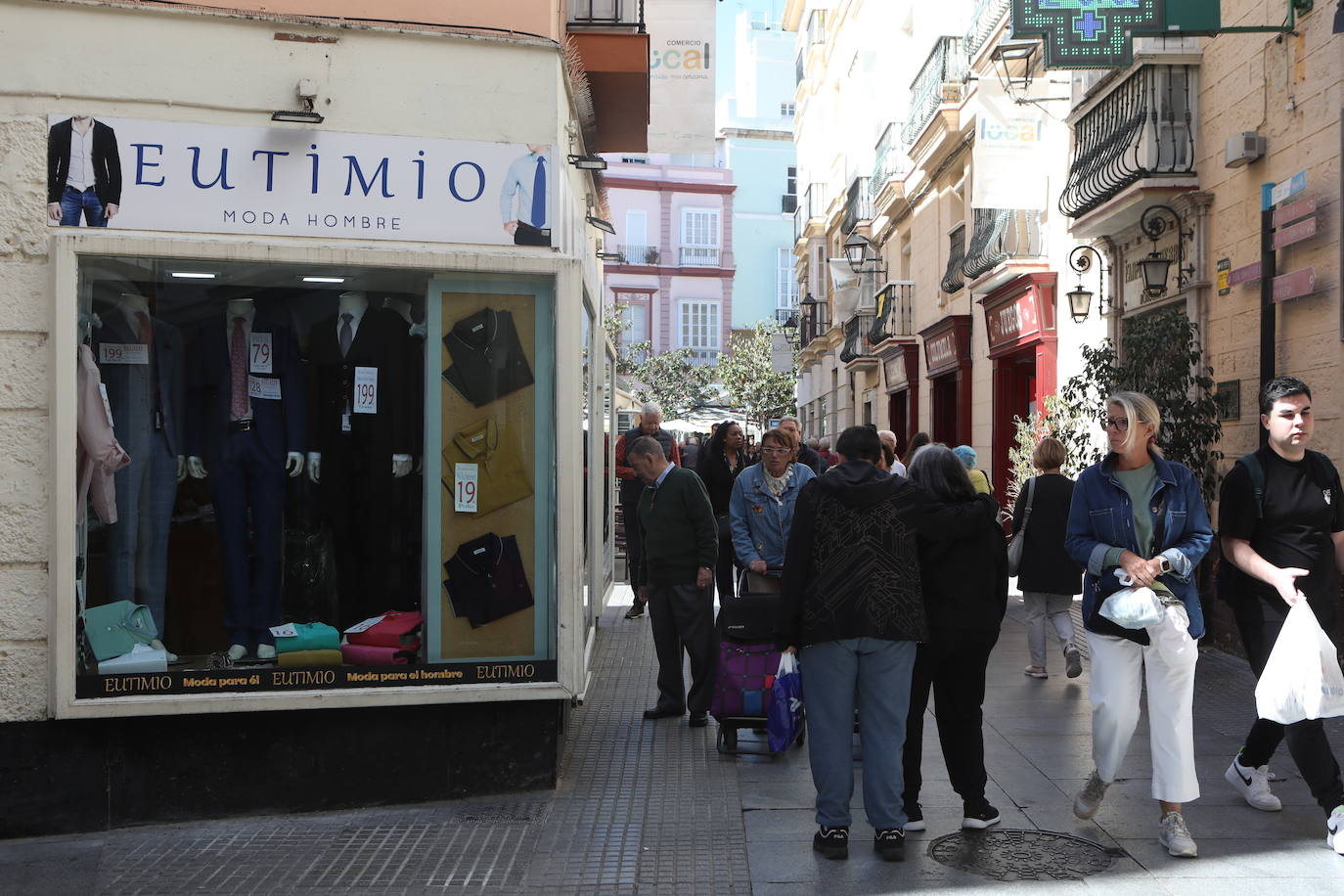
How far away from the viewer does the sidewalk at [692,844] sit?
4980 millimetres

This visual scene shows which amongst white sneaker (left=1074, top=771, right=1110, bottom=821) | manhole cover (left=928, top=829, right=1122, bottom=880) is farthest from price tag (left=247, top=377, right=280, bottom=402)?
white sneaker (left=1074, top=771, right=1110, bottom=821)

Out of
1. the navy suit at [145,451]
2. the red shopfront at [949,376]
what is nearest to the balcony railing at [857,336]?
the red shopfront at [949,376]

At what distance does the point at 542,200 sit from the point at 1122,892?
3.85 metres

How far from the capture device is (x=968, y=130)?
17.8 m

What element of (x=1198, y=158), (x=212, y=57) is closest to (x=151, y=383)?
(x=212, y=57)

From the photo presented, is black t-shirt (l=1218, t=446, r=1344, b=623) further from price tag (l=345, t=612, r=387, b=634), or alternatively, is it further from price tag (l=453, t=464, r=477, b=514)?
price tag (l=345, t=612, r=387, b=634)

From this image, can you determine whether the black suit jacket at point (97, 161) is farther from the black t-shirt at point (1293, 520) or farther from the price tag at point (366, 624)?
the black t-shirt at point (1293, 520)

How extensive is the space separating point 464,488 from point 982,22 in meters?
13.3

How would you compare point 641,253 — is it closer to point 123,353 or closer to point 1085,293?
point 1085,293

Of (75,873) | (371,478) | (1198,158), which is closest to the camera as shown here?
(75,873)

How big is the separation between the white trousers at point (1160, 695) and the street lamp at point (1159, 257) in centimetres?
668

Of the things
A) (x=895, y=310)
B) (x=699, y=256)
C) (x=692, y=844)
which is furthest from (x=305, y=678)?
(x=699, y=256)

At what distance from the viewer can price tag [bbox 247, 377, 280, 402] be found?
6.57 metres

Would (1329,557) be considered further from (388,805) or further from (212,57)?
(212,57)
